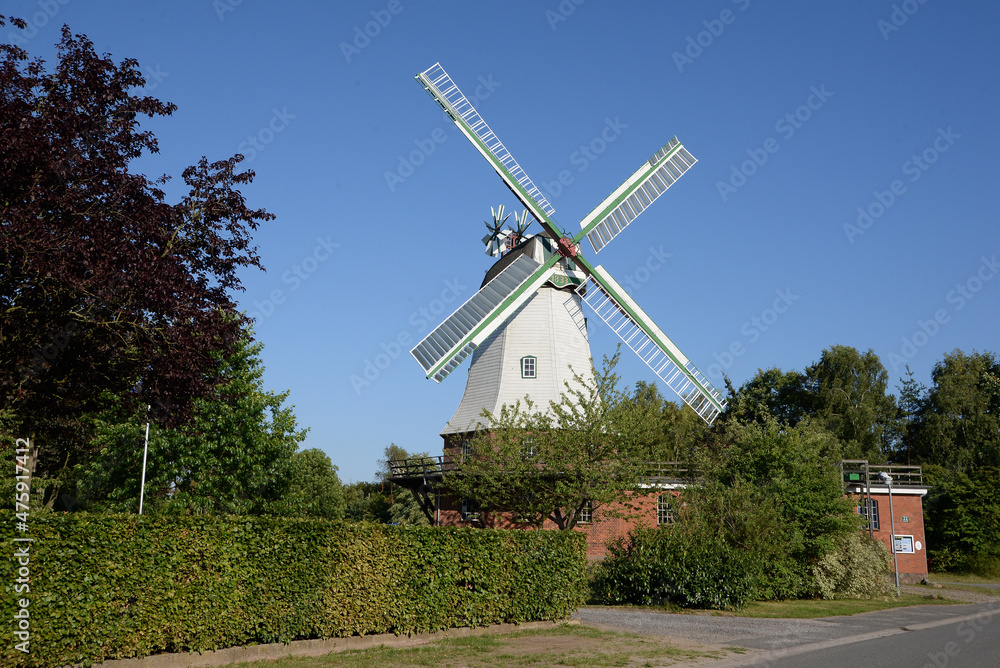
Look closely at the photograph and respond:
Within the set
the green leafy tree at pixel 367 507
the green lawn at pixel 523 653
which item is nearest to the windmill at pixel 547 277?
the green lawn at pixel 523 653

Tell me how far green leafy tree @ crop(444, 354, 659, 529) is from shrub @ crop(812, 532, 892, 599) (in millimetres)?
6355

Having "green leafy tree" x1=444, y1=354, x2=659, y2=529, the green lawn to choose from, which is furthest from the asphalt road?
"green leafy tree" x1=444, y1=354, x2=659, y2=529

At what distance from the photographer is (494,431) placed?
90.5 feet

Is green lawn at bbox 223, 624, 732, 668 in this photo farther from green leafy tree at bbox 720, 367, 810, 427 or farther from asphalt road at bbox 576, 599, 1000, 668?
green leafy tree at bbox 720, 367, 810, 427

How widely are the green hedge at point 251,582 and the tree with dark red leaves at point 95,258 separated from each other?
6.52ft

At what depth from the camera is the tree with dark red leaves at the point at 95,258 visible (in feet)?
31.9

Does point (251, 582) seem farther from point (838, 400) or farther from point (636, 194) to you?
point (838, 400)

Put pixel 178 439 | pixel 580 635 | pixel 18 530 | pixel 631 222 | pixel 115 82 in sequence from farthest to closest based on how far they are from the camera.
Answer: pixel 631 222 < pixel 178 439 < pixel 580 635 < pixel 115 82 < pixel 18 530

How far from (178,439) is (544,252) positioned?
16420 mm

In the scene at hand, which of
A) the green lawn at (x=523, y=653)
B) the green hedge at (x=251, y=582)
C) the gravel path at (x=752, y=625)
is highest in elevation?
the green hedge at (x=251, y=582)

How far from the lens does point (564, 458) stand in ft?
84.0

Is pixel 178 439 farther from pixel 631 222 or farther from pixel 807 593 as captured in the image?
pixel 807 593

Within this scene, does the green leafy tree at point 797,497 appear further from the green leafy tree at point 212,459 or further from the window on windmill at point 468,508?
the green leafy tree at point 212,459

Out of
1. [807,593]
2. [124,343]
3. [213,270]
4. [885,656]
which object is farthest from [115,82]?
[807,593]
